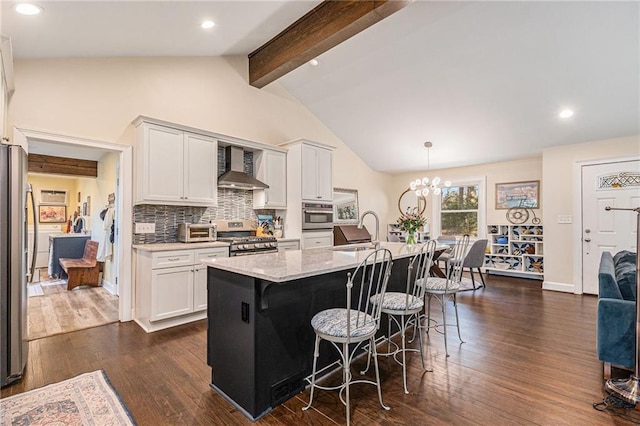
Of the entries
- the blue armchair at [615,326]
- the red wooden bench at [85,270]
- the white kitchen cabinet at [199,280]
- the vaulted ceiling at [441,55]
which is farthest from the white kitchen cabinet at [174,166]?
the blue armchair at [615,326]

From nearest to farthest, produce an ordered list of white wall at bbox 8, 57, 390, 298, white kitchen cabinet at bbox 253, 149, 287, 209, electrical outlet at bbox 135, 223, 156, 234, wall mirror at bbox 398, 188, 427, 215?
white wall at bbox 8, 57, 390, 298 → electrical outlet at bbox 135, 223, 156, 234 → white kitchen cabinet at bbox 253, 149, 287, 209 → wall mirror at bbox 398, 188, 427, 215

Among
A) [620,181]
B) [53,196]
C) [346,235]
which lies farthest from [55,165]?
→ [620,181]

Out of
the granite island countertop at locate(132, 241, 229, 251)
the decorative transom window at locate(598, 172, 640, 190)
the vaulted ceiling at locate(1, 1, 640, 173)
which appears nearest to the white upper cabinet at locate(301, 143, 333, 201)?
the vaulted ceiling at locate(1, 1, 640, 173)

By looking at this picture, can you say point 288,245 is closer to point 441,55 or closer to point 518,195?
point 441,55

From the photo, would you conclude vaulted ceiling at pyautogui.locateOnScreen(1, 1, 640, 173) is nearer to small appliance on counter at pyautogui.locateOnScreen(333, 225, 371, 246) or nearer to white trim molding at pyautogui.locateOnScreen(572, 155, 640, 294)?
white trim molding at pyautogui.locateOnScreen(572, 155, 640, 294)

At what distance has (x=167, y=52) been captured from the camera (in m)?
3.95

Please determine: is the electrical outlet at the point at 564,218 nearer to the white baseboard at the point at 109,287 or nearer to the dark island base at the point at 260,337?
the dark island base at the point at 260,337

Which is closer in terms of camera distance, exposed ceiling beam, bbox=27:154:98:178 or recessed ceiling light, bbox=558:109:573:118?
recessed ceiling light, bbox=558:109:573:118

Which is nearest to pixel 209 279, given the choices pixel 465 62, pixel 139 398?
pixel 139 398

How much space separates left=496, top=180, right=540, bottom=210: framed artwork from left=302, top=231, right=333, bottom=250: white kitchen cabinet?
3747mm

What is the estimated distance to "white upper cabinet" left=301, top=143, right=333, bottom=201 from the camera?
16.8ft

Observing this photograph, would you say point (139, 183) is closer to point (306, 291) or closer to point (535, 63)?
point (306, 291)

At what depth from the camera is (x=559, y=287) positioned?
5301mm

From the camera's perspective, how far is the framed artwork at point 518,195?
6.08 m
